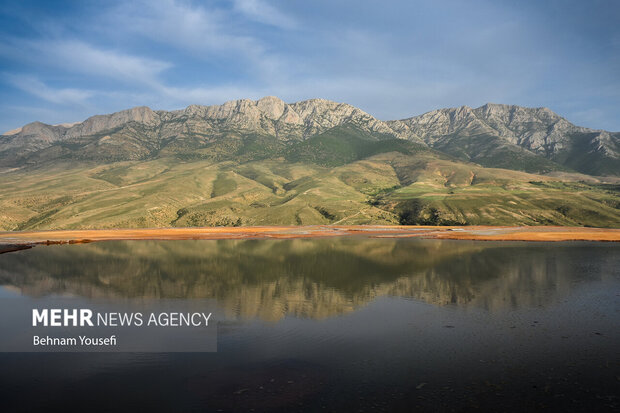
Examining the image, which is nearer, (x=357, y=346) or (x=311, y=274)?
(x=357, y=346)

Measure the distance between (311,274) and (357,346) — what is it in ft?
123

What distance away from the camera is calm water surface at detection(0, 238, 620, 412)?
2655cm

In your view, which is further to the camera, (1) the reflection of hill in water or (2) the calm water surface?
(1) the reflection of hill in water

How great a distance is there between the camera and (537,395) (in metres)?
27.0

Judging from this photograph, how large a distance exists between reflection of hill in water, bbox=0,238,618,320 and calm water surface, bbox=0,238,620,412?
540mm

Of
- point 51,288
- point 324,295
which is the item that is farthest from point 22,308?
point 324,295

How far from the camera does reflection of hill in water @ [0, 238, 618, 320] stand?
55.4 m

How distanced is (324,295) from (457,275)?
3119cm

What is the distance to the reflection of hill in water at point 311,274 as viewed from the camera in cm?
5541

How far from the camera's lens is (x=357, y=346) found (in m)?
36.7

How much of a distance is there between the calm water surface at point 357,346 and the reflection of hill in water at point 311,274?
540 mm

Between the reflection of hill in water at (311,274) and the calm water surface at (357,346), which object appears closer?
the calm water surface at (357,346)

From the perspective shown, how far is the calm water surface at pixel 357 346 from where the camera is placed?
2655 centimetres

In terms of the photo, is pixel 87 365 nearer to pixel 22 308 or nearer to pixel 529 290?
pixel 22 308
